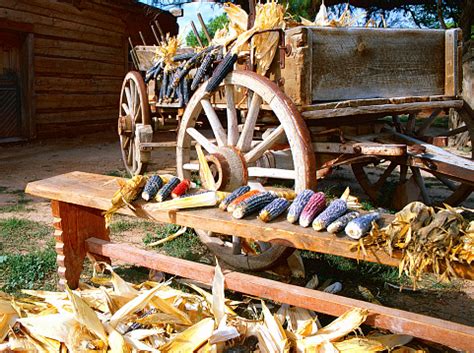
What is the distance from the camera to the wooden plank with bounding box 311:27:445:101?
3.53 meters

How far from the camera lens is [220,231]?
7.86 ft

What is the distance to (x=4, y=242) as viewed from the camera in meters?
4.21

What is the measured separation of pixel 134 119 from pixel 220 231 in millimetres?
4301

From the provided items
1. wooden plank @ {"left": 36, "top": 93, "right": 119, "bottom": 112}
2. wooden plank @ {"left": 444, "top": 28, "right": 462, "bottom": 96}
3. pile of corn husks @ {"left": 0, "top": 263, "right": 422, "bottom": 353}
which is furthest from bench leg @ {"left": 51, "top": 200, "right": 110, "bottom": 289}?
wooden plank @ {"left": 36, "top": 93, "right": 119, "bottom": 112}

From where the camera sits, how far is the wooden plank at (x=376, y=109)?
10.7 ft

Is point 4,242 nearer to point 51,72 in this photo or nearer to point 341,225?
point 341,225

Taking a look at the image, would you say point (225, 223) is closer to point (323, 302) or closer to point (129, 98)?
point (323, 302)

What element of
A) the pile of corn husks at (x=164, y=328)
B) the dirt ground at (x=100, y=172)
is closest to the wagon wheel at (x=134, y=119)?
the dirt ground at (x=100, y=172)

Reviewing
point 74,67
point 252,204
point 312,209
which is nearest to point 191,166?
point 252,204

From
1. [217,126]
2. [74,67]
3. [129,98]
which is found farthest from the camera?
[74,67]

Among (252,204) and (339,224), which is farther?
(252,204)

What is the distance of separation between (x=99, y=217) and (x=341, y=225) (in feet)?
6.10

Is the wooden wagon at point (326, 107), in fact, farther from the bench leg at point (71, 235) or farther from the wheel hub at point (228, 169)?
the bench leg at point (71, 235)

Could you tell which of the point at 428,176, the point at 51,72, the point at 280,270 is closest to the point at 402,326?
the point at 280,270
